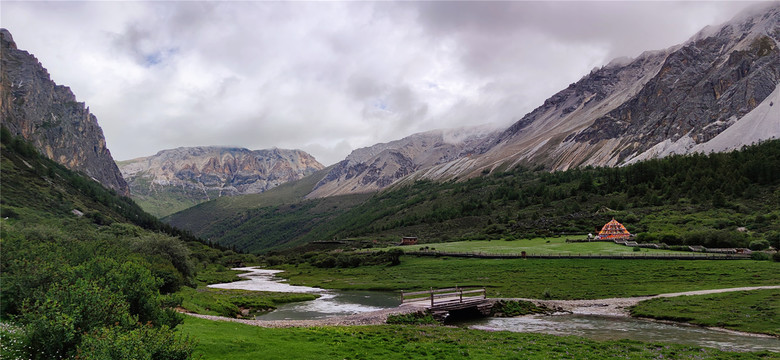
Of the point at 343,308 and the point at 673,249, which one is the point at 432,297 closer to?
the point at 343,308

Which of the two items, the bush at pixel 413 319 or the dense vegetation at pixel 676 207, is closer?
the bush at pixel 413 319

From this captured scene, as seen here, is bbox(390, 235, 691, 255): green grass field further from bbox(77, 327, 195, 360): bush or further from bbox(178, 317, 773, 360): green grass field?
bbox(77, 327, 195, 360): bush

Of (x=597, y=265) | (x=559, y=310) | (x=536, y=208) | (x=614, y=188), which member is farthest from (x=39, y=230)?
(x=614, y=188)

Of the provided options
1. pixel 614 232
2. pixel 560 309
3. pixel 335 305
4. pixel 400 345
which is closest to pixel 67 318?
pixel 400 345

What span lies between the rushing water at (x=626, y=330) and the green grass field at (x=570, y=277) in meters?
15.0

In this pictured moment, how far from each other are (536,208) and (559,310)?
15080 cm

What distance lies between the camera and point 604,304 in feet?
172

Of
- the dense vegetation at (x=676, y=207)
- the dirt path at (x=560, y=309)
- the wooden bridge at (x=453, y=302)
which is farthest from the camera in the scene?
the dense vegetation at (x=676, y=207)

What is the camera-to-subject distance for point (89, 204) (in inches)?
7426

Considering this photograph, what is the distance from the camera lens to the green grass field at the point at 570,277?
194 ft

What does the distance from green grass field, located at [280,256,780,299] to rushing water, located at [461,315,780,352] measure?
15.0m

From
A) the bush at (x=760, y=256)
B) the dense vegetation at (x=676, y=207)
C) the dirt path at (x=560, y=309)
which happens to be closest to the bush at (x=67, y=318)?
the dirt path at (x=560, y=309)

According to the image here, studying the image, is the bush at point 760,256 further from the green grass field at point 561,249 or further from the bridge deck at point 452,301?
the bridge deck at point 452,301

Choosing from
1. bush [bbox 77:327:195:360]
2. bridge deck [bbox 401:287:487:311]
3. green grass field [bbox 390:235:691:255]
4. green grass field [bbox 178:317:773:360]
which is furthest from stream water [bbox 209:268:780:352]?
green grass field [bbox 390:235:691:255]
